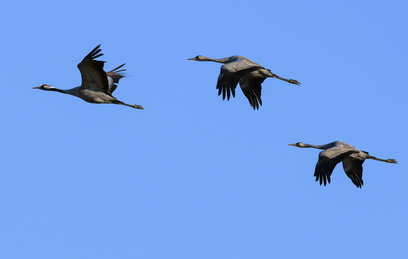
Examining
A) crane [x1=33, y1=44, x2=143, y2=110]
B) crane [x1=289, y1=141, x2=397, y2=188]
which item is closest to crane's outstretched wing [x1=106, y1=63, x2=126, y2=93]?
crane [x1=33, y1=44, x2=143, y2=110]

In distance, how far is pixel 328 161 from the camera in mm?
21609

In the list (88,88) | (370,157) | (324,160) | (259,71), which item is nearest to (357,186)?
(370,157)

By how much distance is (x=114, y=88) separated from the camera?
23.6m

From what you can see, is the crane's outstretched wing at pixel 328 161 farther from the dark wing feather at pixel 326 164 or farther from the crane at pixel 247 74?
the crane at pixel 247 74

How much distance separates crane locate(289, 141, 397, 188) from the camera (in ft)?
70.2

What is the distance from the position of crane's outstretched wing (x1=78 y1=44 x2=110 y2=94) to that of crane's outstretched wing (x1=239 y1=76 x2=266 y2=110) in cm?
Answer: 400

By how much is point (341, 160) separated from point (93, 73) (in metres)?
6.59

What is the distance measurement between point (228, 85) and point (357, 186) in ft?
16.6

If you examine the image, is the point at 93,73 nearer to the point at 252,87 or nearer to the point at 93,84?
the point at 93,84

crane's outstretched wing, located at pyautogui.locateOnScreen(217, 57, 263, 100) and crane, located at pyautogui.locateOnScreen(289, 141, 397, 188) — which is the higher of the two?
crane's outstretched wing, located at pyautogui.locateOnScreen(217, 57, 263, 100)

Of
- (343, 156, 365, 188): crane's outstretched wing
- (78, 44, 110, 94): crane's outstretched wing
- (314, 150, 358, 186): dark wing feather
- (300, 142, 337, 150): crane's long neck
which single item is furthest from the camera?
(343, 156, 365, 188): crane's outstretched wing

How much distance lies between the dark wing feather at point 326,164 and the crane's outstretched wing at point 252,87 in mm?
2562

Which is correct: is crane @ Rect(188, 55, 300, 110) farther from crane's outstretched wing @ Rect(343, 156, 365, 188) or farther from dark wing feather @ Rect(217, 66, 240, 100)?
crane's outstretched wing @ Rect(343, 156, 365, 188)

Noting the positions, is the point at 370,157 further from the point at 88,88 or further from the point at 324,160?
the point at 88,88
